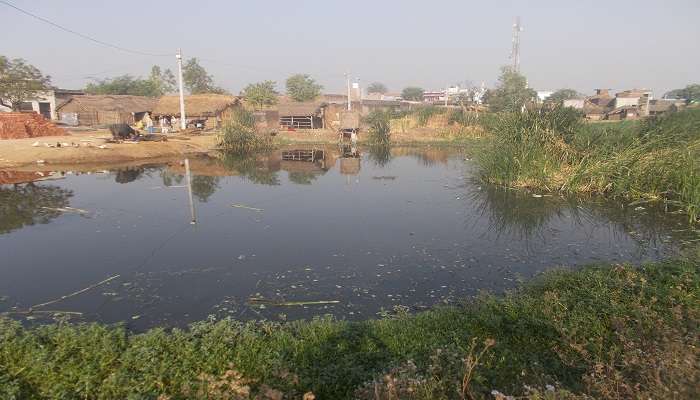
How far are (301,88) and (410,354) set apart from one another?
1804 inches

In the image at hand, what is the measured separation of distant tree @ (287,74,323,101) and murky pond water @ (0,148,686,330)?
3441cm

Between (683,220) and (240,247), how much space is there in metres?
8.63

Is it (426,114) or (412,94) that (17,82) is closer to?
(426,114)

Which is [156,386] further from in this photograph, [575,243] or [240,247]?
[575,243]

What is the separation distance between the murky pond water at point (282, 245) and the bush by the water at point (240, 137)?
8.42 metres

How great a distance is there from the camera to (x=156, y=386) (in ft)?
10.7

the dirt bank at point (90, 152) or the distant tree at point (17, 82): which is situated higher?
the distant tree at point (17, 82)

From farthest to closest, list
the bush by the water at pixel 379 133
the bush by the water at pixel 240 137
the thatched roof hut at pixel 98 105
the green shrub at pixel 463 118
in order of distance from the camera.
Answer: the thatched roof hut at pixel 98 105, the green shrub at pixel 463 118, the bush by the water at pixel 379 133, the bush by the water at pixel 240 137

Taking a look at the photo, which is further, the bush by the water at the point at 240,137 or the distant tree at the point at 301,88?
the distant tree at the point at 301,88

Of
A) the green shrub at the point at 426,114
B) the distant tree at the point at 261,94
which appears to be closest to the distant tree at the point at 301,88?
the distant tree at the point at 261,94

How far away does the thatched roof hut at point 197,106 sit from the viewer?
1145 inches

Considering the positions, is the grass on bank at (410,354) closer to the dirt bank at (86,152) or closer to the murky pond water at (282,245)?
the murky pond water at (282,245)

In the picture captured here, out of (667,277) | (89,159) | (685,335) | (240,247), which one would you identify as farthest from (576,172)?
(89,159)

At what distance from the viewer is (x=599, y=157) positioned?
35.6 ft
